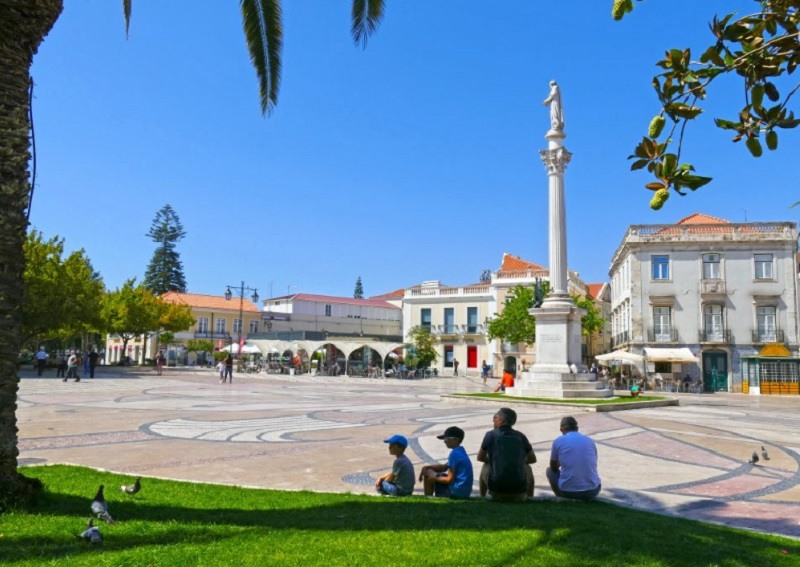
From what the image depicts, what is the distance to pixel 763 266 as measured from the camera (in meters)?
38.4

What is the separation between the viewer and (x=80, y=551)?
4379 mm

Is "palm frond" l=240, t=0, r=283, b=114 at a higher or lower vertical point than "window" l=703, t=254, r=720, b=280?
lower

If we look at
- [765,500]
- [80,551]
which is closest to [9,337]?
[80,551]

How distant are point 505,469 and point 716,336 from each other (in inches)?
1440

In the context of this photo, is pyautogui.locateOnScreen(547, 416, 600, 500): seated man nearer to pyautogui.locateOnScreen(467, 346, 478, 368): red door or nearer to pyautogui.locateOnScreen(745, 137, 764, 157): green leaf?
pyautogui.locateOnScreen(745, 137, 764, 157): green leaf

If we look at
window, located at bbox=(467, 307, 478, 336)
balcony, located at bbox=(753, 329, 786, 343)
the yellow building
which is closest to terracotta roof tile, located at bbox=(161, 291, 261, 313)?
the yellow building

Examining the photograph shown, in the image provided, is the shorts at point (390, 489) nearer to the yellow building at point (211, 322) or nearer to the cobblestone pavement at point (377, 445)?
the cobblestone pavement at point (377, 445)

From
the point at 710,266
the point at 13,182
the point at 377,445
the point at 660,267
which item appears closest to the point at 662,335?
the point at 660,267

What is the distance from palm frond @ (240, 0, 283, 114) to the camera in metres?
8.83

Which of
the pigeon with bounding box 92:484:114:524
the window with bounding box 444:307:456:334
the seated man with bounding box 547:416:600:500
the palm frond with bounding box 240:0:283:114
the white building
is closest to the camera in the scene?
the pigeon with bounding box 92:484:114:524

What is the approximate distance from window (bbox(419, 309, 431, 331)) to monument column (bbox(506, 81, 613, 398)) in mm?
33777

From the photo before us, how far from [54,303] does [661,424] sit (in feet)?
100

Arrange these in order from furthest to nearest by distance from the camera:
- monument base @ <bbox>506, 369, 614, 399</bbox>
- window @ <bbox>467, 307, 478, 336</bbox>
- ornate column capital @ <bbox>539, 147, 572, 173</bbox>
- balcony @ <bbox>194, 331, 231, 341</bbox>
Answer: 1. balcony @ <bbox>194, 331, 231, 341</bbox>
2. window @ <bbox>467, 307, 478, 336</bbox>
3. ornate column capital @ <bbox>539, 147, 572, 173</bbox>
4. monument base @ <bbox>506, 369, 614, 399</bbox>

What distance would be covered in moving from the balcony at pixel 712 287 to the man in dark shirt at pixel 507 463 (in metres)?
36.3
